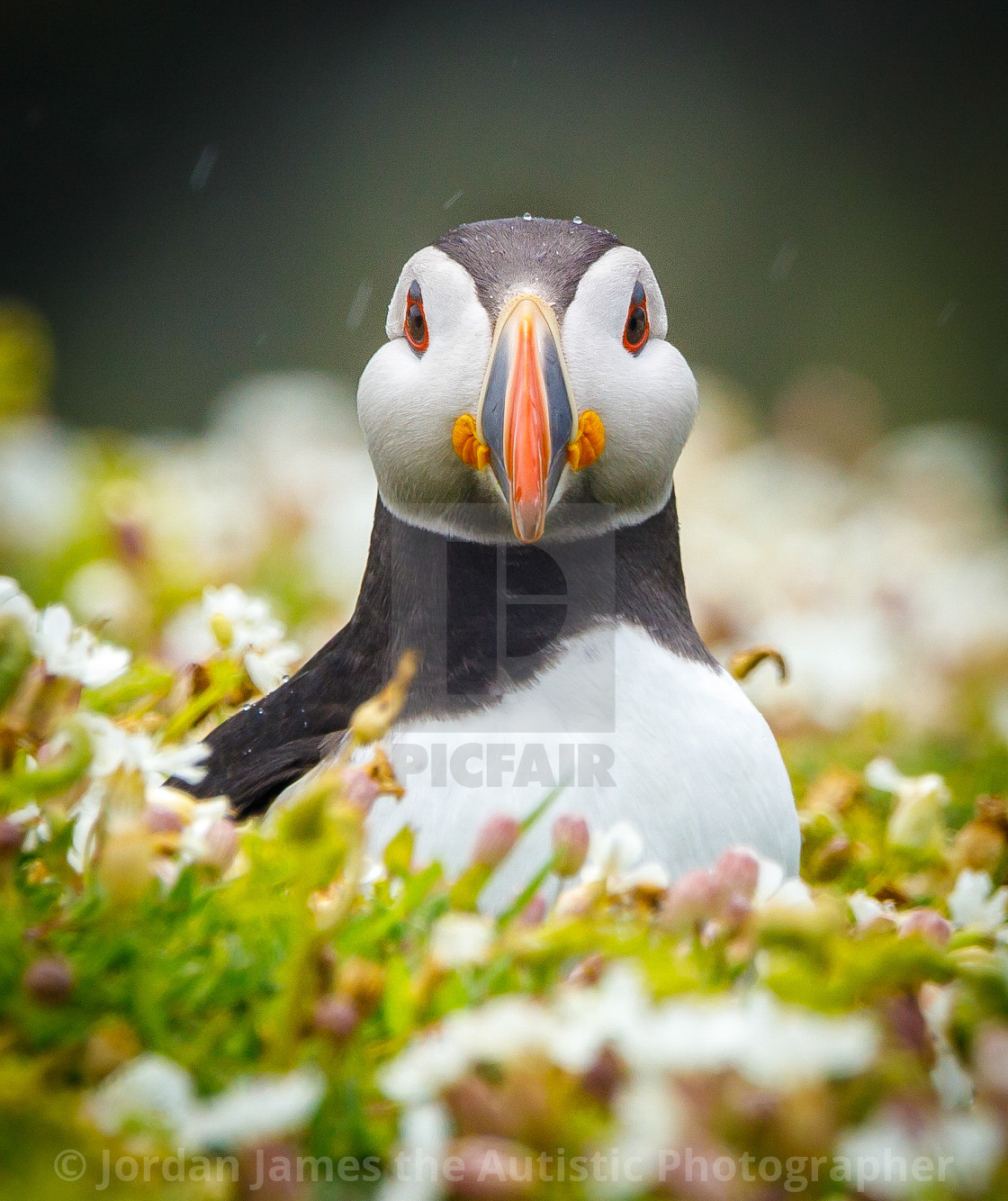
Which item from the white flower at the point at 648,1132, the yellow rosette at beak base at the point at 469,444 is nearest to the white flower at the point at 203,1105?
the white flower at the point at 648,1132

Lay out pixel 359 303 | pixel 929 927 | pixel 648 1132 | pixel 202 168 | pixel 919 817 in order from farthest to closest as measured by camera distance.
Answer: pixel 202 168 → pixel 359 303 → pixel 919 817 → pixel 929 927 → pixel 648 1132

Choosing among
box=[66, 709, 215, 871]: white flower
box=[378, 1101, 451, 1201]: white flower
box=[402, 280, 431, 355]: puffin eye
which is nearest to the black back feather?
box=[402, 280, 431, 355]: puffin eye

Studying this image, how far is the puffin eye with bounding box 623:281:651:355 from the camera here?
211 cm

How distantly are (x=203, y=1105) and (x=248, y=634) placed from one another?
1116 millimetres

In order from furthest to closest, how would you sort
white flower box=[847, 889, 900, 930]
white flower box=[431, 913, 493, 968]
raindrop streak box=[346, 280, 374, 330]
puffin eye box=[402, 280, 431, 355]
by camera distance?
raindrop streak box=[346, 280, 374, 330] < puffin eye box=[402, 280, 431, 355] < white flower box=[847, 889, 900, 930] < white flower box=[431, 913, 493, 968]

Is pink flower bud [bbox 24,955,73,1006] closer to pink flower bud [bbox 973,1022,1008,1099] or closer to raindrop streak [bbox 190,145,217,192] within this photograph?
pink flower bud [bbox 973,1022,1008,1099]

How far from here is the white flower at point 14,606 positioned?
166cm

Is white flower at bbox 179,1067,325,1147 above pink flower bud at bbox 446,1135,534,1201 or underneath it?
above

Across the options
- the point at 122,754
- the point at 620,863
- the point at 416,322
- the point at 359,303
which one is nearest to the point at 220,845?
the point at 122,754

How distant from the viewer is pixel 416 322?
2143 mm

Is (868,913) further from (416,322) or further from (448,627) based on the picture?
(416,322)

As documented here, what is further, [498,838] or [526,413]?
[526,413]

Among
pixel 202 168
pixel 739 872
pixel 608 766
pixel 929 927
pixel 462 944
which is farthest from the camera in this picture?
pixel 202 168

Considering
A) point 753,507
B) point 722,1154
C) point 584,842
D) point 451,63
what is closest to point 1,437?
point 753,507
